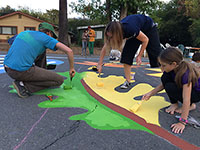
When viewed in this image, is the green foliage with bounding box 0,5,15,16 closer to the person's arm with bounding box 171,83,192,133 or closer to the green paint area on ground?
the green paint area on ground

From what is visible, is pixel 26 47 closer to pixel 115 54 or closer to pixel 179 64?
pixel 179 64

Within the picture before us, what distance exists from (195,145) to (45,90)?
91.1 inches

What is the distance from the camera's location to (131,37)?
268cm

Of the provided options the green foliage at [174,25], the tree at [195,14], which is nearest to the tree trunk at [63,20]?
the tree at [195,14]

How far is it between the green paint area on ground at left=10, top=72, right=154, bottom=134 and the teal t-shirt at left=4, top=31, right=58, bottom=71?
0.60 metres

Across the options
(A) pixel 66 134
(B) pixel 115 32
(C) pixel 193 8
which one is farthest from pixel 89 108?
(C) pixel 193 8

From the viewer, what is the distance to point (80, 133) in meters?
1.67

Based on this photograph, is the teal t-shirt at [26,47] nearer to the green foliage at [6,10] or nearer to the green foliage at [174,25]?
the green foliage at [174,25]

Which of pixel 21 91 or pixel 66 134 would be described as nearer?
pixel 66 134

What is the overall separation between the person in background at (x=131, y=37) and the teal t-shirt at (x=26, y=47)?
804 mm

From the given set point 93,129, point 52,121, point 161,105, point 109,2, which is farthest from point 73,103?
point 109,2

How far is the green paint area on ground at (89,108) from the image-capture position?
6.05ft

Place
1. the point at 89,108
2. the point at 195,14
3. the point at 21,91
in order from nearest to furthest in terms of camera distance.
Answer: the point at 89,108 < the point at 21,91 < the point at 195,14

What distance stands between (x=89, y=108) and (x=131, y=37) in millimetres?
1270
